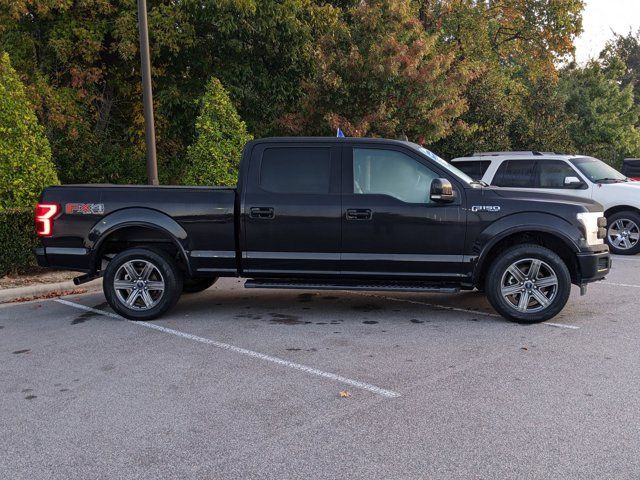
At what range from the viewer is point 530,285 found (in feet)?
21.2

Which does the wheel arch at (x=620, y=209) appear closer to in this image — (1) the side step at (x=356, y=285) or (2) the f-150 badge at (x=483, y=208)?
(2) the f-150 badge at (x=483, y=208)

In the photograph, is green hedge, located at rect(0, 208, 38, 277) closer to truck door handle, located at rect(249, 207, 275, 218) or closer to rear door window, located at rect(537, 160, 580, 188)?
truck door handle, located at rect(249, 207, 275, 218)

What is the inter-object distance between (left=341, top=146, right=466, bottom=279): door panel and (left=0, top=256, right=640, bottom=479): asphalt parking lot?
0.62 m

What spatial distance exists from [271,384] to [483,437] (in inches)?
65.8

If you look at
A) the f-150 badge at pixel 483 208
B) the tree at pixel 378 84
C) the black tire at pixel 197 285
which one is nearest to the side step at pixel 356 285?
the f-150 badge at pixel 483 208

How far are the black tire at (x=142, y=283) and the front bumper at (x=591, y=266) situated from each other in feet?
13.9

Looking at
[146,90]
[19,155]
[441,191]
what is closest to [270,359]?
[441,191]

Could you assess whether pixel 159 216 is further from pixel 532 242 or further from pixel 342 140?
→ pixel 532 242

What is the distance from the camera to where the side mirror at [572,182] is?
11.5 m

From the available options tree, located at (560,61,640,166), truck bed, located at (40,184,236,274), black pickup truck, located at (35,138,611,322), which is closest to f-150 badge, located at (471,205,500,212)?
black pickup truck, located at (35,138,611,322)

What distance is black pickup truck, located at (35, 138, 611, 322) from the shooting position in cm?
645

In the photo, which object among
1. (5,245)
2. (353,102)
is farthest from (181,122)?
(5,245)

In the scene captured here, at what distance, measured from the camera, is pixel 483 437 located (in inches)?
149

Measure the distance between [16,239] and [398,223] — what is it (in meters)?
5.59
